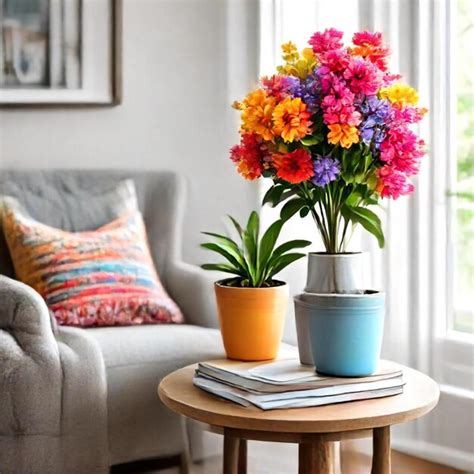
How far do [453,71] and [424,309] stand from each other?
26.8 inches

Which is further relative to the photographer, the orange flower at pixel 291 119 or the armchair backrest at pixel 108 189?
the armchair backrest at pixel 108 189

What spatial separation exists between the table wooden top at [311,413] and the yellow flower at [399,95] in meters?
0.54

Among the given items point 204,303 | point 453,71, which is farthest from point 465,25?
point 204,303

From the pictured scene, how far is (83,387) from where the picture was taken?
211cm

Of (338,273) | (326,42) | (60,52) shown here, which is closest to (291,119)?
(326,42)

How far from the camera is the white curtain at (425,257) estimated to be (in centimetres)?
253

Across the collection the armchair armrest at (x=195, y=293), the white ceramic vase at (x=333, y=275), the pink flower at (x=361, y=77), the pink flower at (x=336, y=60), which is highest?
the pink flower at (x=336, y=60)

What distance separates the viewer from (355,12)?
9.14 feet

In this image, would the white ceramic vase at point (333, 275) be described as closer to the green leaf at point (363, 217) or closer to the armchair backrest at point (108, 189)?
the green leaf at point (363, 217)

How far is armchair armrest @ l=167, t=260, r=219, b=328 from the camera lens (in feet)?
8.70

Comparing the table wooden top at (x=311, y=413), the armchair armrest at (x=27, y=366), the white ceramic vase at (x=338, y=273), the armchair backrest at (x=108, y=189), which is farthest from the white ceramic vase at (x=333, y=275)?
the armchair backrest at (x=108, y=189)

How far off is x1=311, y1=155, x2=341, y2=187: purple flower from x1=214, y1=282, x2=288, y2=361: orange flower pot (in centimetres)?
33

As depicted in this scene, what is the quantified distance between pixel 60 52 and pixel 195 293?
3.25 feet

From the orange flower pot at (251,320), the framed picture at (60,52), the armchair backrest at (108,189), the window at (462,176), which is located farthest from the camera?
the framed picture at (60,52)
